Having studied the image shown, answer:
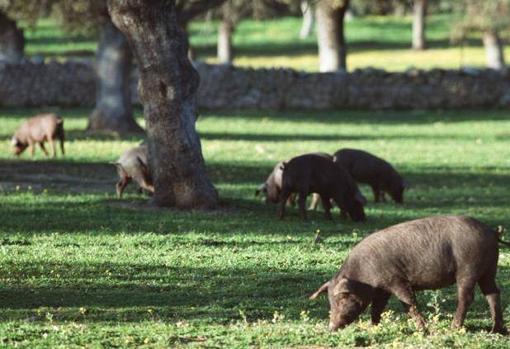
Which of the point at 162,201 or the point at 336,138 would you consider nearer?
the point at 162,201

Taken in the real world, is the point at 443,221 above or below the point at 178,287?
above

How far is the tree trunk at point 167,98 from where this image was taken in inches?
746

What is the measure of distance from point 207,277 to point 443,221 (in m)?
3.53

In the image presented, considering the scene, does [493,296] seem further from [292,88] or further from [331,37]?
[331,37]

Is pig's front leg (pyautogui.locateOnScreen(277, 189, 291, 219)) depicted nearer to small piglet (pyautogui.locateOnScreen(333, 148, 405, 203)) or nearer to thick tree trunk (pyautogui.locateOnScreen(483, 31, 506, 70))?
small piglet (pyautogui.locateOnScreen(333, 148, 405, 203))

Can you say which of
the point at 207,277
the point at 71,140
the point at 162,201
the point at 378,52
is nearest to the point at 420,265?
the point at 207,277

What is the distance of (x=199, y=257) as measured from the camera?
14.9m

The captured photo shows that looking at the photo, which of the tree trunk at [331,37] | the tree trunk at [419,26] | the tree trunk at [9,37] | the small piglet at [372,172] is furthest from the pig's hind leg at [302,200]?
the tree trunk at [419,26]

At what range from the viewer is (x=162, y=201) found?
19.4 meters

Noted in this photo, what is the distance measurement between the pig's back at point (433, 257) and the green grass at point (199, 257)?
15.9 inches

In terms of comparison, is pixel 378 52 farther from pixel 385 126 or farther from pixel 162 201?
pixel 162 201

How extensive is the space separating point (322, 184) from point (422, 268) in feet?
27.0

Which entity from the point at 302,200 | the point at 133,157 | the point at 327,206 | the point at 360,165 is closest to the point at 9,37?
the point at 133,157

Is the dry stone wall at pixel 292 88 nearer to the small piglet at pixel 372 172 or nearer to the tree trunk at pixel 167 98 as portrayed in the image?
the small piglet at pixel 372 172
